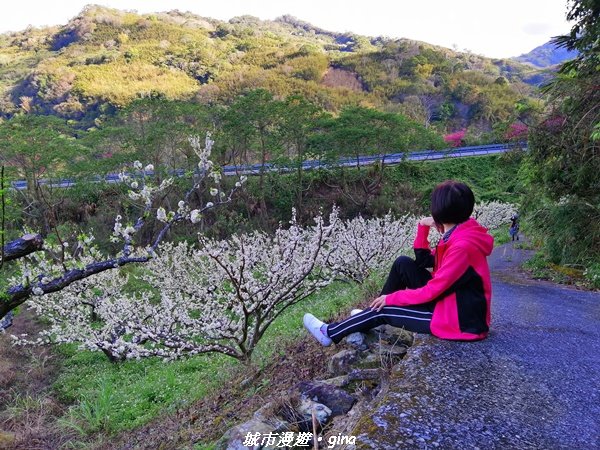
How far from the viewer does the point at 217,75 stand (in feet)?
211

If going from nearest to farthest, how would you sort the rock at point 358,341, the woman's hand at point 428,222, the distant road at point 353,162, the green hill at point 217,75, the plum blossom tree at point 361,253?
the rock at point 358,341 → the woman's hand at point 428,222 → the plum blossom tree at point 361,253 → the distant road at point 353,162 → the green hill at point 217,75

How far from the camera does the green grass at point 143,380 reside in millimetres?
5805

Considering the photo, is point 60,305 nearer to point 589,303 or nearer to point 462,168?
point 589,303

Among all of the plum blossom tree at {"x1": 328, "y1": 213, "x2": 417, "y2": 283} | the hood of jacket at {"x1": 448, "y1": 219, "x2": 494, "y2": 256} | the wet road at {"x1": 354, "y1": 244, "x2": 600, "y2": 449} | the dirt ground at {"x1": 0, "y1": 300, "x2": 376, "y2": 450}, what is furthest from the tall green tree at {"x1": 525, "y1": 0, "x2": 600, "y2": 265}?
the dirt ground at {"x1": 0, "y1": 300, "x2": 376, "y2": 450}

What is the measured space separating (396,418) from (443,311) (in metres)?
1.06

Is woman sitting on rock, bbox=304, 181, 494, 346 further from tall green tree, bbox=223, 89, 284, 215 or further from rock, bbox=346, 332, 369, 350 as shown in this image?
tall green tree, bbox=223, 89, 284, 215

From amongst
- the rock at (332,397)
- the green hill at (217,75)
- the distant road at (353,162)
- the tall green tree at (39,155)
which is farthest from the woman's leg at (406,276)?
the green hill at (217,75)

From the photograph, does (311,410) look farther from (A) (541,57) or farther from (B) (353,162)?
(A) (541,57)

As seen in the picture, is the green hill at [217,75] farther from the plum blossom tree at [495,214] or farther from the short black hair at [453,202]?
the short black hair at [453,202]

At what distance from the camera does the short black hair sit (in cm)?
283

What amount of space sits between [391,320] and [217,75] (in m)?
67.2

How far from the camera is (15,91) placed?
213 feet

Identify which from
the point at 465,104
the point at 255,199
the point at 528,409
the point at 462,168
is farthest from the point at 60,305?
the point at 465,104

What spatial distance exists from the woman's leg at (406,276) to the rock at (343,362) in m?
0.60
